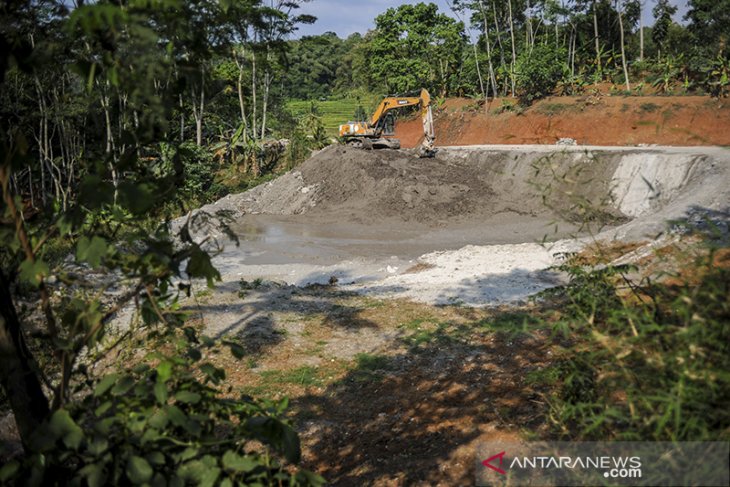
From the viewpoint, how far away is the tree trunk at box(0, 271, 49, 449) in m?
2.45

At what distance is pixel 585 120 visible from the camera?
102 ft

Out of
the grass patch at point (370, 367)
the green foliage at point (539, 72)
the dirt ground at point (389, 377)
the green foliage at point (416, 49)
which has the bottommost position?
the grass patch at point (370, 367)

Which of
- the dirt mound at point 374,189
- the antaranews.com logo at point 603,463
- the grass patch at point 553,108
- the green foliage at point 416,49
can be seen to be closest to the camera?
the antaranews.com logo at point 603,463

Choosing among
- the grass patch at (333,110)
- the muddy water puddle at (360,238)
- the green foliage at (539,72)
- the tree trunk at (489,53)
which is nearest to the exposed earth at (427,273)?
the muddy water puddle at (360,238)

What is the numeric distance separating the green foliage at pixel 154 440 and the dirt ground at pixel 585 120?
63.1ft

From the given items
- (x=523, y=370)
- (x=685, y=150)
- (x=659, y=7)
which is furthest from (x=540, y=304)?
(x=659, y=7)

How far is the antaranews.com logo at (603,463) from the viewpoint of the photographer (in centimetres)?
190

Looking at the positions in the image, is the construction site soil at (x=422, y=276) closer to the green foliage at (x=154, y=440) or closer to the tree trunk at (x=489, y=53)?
the green foliage at (x=154, y=440)

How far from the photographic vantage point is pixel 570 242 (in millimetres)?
14922

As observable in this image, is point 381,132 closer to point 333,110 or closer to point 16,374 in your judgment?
point 16,374

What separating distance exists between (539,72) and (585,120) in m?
5.37

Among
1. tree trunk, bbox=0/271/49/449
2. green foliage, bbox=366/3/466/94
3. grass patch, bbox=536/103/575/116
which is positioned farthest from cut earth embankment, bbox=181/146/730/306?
green foliage, bbox=366/3/466/94

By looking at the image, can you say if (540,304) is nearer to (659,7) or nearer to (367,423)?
(367,423)

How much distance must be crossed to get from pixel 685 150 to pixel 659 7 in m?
22.3
